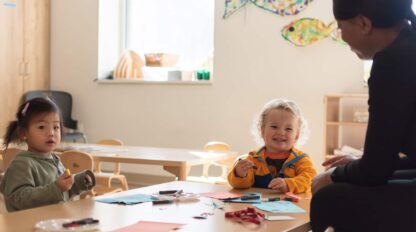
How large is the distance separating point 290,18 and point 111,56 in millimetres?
2340

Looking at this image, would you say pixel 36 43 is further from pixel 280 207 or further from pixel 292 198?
pixel 280 207

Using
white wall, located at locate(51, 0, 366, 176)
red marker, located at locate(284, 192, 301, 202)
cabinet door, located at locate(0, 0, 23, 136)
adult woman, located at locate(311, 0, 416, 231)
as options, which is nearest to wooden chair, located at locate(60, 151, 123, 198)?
red marker, located at locate(284, 192, 301, 202)

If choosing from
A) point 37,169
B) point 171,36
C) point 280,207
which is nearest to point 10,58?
point 171,36

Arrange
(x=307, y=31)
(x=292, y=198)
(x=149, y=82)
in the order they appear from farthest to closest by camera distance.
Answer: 1. (x=149, y=82)
2. (x=307, y=31)
3. (x=292, y=198)

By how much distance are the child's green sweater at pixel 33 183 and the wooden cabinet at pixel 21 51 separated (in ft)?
15.0

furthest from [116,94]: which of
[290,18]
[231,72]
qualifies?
[290,18]

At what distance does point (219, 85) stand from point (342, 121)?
135 centimetres

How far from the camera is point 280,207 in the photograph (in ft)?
5.80

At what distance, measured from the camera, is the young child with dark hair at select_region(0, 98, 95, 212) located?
1863mm

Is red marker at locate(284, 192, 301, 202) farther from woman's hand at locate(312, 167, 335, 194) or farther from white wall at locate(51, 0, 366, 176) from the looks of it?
white wall at locate(51, 0, 366, 176)

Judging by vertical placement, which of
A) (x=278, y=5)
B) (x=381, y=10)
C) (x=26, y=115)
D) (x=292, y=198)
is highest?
(x=278, y=5)

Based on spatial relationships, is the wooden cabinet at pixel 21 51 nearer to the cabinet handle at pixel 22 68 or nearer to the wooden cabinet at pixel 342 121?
the cabinet handle at pixel 22 68

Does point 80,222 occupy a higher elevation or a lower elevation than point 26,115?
lower

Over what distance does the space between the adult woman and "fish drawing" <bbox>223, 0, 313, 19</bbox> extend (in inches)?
168
